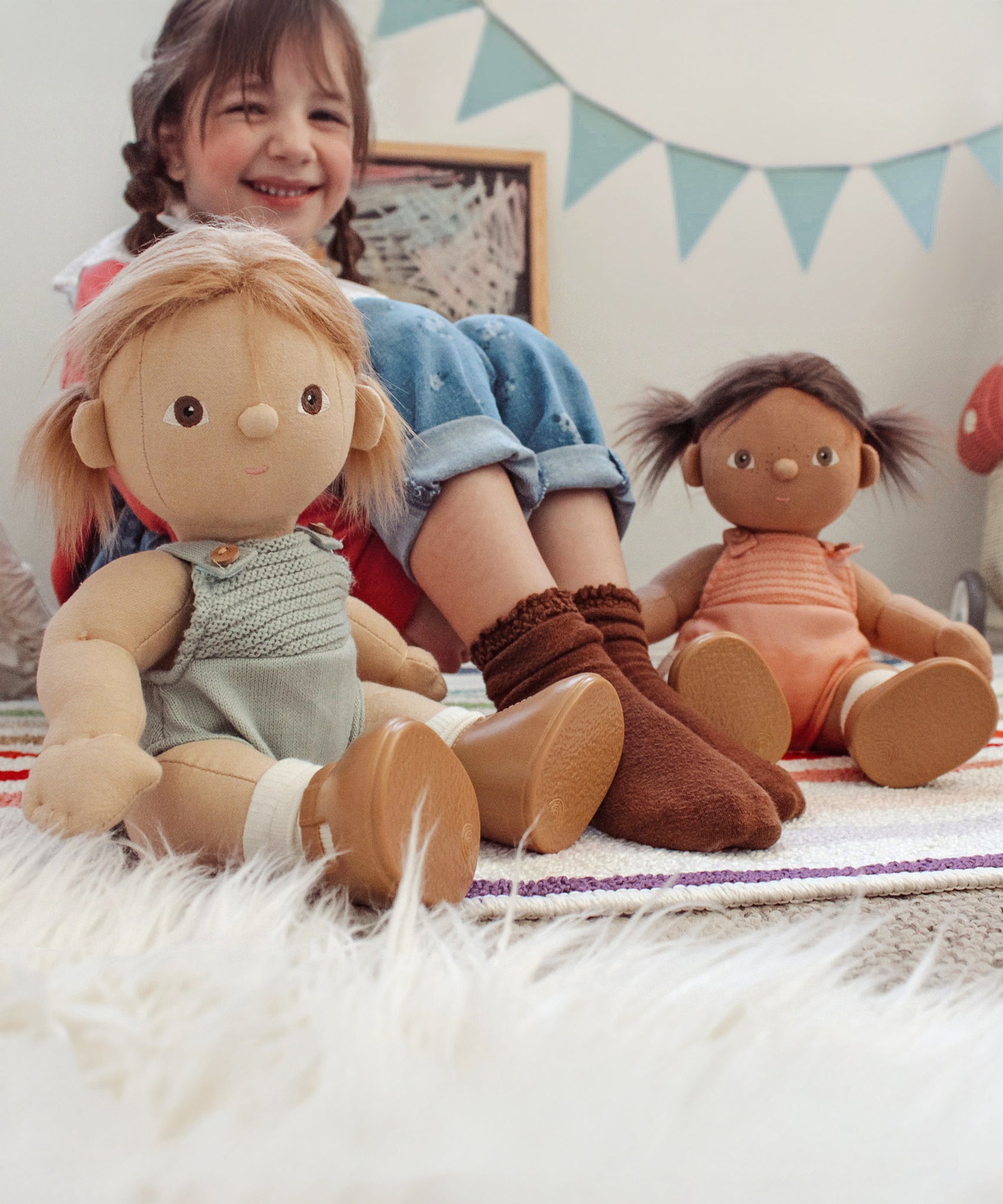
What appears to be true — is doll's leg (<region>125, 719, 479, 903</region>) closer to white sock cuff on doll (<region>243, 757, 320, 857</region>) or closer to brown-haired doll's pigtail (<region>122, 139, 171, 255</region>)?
white sock cuff on doll (<region>243, 757, 320, 857</region>)

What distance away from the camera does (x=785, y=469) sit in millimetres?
803

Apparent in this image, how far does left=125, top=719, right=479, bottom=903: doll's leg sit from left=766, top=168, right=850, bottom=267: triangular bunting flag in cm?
162

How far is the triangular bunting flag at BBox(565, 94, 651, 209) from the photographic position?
1.73m

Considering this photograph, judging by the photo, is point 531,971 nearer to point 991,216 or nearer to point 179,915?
point 179,915

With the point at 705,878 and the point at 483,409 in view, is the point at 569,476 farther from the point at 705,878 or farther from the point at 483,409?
the point at 705,878

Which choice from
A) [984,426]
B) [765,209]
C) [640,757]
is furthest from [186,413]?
Result: [765,209]

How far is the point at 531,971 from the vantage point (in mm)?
312

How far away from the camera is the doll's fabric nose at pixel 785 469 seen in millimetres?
804

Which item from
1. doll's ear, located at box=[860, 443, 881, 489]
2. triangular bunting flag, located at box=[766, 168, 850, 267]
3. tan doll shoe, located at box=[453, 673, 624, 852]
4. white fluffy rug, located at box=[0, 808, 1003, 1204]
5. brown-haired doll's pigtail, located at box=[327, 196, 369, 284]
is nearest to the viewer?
white fluffy rug, located at box=[0, 808, 1003, 1204]

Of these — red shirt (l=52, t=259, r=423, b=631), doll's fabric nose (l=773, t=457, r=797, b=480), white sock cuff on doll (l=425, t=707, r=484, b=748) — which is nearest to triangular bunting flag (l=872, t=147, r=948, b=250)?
doll's fabric nose (l=773, t=457, r=797, b=480)

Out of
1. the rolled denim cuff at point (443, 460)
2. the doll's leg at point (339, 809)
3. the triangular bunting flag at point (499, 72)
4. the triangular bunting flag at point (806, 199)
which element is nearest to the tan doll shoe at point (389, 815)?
the doll's leg at point (339, 809)

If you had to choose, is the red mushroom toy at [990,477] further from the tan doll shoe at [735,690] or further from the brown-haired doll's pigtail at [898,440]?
the tan doll shoe at [735,690]

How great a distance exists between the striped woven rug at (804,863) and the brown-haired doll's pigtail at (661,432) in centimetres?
35

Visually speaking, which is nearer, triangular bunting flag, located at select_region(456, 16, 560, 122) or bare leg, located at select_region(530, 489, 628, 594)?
bare leg, located at select_region(530, 489, 628, 594)
